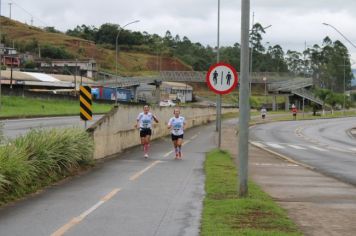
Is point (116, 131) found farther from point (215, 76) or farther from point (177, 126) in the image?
point (215, 76)

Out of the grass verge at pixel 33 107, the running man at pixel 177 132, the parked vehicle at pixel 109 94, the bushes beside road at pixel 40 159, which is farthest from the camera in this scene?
the parked vehicle at pixel 109 94

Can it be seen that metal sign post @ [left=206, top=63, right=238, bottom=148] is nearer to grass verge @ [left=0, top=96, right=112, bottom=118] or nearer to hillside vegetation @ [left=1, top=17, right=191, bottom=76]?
grass verge @ [left=0, top=96, right=112, bottom=118]

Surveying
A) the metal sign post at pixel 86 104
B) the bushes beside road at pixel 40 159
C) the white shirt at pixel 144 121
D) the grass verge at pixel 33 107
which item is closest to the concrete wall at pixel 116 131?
the metal sign post at pixel 86 104

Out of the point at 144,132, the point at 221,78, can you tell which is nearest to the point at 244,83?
the point at 221,78

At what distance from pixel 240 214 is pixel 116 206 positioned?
2.23 meters

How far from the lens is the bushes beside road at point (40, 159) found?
10656mm

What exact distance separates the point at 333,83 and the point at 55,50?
83.0 meters

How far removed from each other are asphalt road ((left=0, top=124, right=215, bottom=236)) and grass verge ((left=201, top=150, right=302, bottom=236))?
0.73 feet

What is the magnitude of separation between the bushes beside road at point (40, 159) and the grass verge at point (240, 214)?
131 inches

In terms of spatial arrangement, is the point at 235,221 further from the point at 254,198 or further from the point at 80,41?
the point at 80,41

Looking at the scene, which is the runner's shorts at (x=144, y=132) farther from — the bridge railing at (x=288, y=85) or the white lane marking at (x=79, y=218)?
the bridge railing at (x=288, y=85)

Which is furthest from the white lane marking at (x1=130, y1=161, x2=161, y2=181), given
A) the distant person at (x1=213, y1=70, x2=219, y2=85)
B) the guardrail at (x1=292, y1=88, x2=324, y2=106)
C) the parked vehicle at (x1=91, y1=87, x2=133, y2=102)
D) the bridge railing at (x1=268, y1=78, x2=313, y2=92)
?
the guardrail at (x1=292, y1=88, x2=324, y2=106)

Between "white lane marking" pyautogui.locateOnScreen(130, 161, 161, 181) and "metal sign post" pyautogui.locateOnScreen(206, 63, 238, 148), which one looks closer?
"white lane marking" pyautogui.locateOnScreen(130, 161, 161, 181)

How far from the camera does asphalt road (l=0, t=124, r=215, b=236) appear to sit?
26.8 ft
